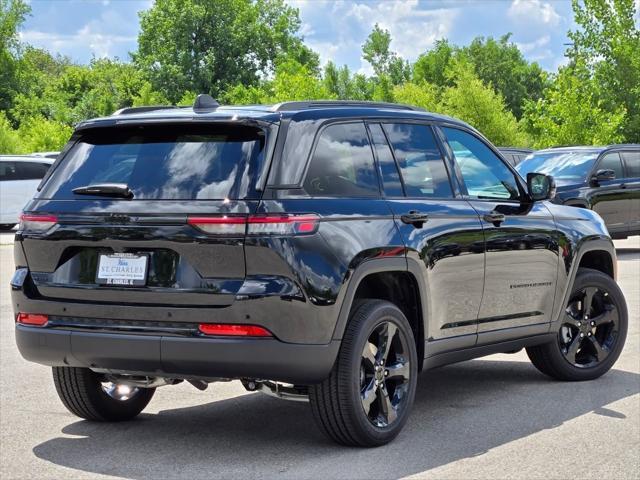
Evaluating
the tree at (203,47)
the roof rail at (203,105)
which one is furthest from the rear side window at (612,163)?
the tree at (203,47)

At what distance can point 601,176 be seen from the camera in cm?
2092

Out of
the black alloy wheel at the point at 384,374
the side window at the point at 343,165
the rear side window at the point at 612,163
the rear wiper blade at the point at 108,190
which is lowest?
the rear side window at the point at 612,163

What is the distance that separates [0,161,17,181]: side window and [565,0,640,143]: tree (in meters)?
24.8

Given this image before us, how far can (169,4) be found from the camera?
9394 cm

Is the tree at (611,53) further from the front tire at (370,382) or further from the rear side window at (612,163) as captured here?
the front tire at (370,382)

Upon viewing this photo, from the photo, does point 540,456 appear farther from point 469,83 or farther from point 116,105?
point 116,105

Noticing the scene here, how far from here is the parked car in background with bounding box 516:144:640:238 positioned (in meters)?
21.0

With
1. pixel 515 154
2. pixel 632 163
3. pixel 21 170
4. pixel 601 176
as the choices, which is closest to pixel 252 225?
pixel 601 176

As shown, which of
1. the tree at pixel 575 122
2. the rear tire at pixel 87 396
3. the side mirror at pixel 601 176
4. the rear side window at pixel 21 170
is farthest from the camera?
the tree at pixel 575 122

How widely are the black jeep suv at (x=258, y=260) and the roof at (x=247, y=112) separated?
0.05 ft

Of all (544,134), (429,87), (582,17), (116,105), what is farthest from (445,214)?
(116,105)

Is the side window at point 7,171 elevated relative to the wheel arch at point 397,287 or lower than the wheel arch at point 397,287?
lower

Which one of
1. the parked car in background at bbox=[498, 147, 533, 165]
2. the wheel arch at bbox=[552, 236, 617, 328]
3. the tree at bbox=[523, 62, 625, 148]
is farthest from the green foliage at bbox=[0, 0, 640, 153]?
the wheel arch at bbox=[552, 236, 617, 328]

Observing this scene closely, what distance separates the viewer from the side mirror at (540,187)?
8.37 meters
